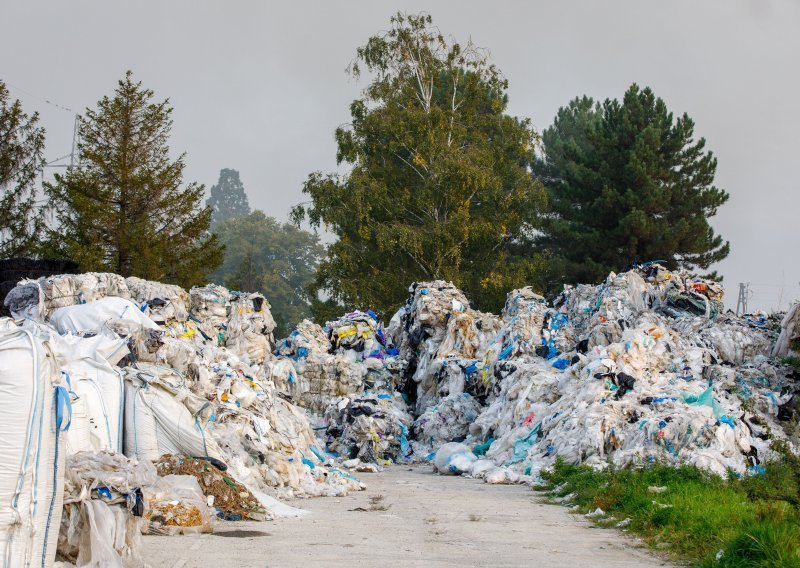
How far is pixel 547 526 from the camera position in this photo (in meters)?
6.90

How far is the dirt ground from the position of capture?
17.1 ft

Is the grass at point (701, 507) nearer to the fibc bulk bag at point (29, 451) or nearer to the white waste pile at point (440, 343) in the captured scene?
the fibc bulk bag at point (29, 451)

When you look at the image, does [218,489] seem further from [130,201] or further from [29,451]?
[130,201]

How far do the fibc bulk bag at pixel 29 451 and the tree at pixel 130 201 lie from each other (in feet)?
68.2

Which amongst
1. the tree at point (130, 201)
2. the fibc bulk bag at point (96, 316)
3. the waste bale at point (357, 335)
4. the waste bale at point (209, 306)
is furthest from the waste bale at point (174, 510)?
the tree at point (130, 201)

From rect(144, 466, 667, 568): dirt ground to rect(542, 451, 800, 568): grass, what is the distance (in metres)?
0.27

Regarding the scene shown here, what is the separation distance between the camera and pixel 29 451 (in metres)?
4.12

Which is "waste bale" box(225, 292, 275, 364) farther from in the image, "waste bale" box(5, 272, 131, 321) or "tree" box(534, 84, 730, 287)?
"tree" box(534, 84, 730, 287)

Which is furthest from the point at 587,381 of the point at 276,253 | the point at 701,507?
the point at 276,253

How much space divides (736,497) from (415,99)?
25.3m

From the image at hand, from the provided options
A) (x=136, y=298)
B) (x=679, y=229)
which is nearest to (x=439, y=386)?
(x=136, y=298)

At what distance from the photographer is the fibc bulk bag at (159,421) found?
697 centimetres

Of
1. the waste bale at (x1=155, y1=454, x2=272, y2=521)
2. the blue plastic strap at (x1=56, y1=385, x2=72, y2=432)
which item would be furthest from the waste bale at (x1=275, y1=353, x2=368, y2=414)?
the blue plastic strap at (x1=56, y1=385, x2=72, y2=432)

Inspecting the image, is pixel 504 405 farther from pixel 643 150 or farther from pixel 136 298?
pixel 643 150
